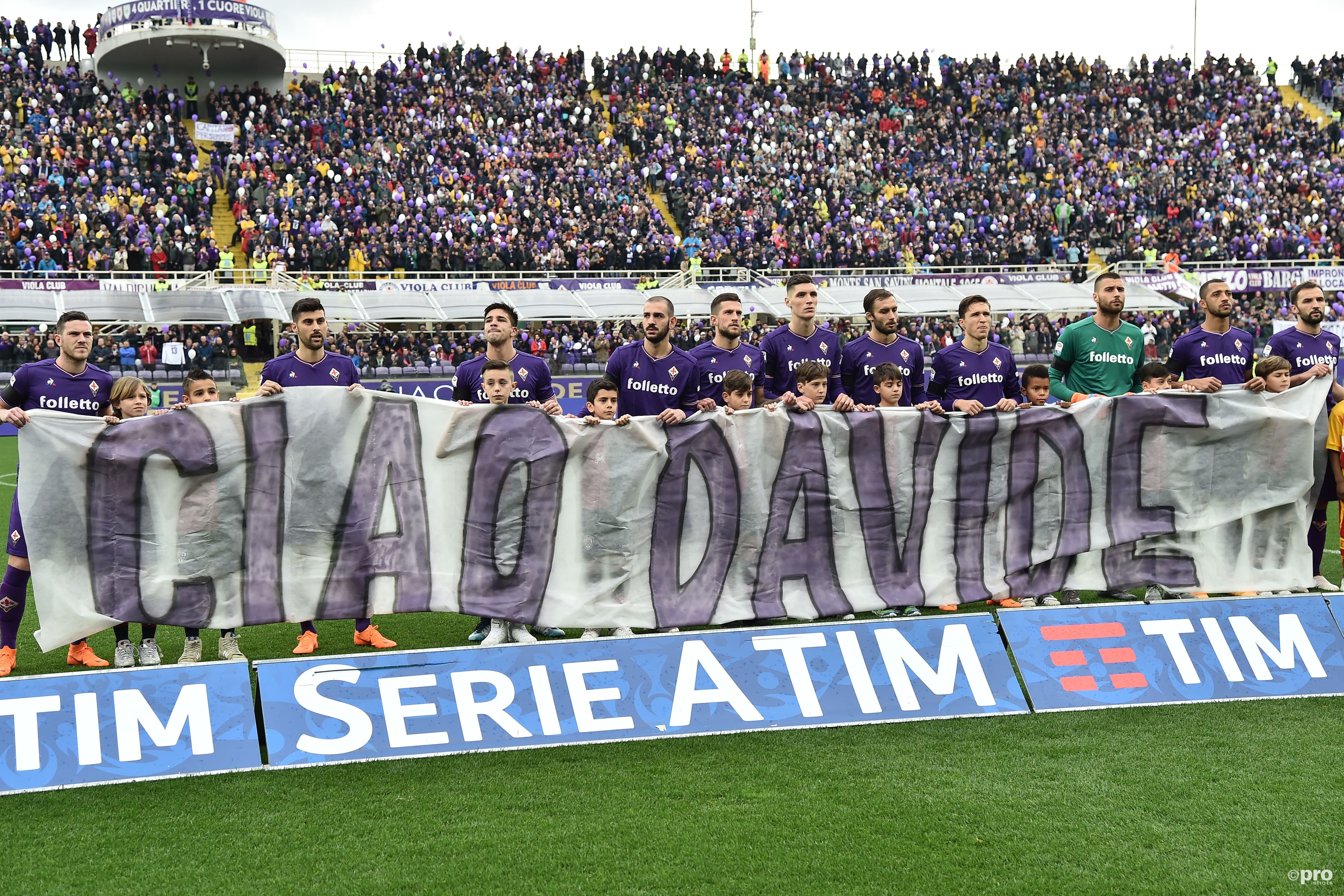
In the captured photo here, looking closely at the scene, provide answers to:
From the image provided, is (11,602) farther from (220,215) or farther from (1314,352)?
(220,215)

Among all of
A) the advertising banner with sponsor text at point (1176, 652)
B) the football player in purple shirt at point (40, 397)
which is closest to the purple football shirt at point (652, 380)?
the advertising banner with sponsor text at point (1176, 652)

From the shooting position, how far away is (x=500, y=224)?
33.4 m

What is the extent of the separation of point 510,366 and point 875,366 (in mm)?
2474

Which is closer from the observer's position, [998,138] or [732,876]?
[732,876]

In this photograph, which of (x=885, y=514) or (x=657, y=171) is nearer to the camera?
(x=885, y=514)

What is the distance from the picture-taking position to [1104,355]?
7.77 metres

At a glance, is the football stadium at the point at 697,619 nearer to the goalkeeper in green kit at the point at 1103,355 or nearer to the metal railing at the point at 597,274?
the goalkeeper in green kit at the point at 1103,355

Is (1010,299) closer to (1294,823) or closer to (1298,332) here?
(1298,332)

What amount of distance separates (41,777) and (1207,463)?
637 centimetres

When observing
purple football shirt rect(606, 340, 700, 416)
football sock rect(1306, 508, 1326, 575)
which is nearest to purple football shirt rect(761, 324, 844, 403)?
purple football shirt rect(606, 340, 700, 416)

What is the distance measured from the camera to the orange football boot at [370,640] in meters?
7.10

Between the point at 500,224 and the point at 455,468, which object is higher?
the point at 500,224

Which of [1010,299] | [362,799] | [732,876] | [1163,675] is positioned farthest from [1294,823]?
[1010,299]

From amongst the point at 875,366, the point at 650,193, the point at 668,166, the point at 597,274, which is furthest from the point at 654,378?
the point at 668,166
